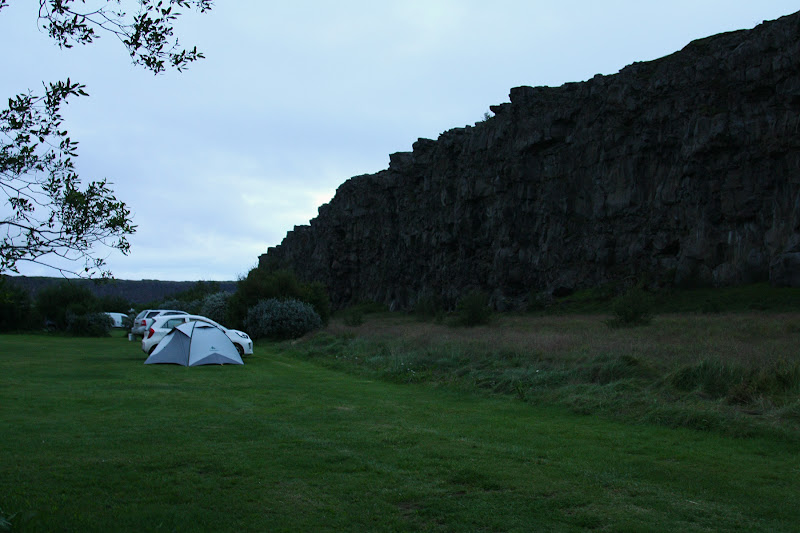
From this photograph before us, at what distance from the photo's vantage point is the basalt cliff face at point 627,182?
5588cm

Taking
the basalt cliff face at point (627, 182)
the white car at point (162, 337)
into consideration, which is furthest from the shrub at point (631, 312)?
the basalt cliff face at point (627, 182)

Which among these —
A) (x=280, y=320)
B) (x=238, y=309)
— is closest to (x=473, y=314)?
(x=280, y=320)

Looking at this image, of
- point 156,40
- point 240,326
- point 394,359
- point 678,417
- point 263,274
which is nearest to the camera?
point 156,40

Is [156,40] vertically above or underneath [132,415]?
above

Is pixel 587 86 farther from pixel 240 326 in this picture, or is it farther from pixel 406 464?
pixel 406 464

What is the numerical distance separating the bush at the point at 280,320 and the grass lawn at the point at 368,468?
26395 mm

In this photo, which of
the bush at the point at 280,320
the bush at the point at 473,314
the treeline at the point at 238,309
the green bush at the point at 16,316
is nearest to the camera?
the bush at the point at 280,320

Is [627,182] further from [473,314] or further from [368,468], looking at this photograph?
[368,468]

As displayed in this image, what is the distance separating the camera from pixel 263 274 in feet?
170

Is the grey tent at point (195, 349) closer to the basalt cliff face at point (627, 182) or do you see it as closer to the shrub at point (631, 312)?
the shrub at point (631, 312)

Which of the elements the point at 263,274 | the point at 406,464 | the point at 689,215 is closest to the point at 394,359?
the point at 406,464

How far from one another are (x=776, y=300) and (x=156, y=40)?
49.1 metres

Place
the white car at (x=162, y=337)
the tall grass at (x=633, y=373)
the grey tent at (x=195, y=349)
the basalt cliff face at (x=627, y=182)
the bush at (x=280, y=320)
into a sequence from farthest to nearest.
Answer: the basalt cliff face at (x=627, y=182) → the bush at (x=280, y=320) → the white car at (x=162, y=337) → the grey tent at (x=195, y=349) → the tall grass at (x=633, y=373)

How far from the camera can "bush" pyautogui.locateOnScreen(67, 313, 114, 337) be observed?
167 feet
